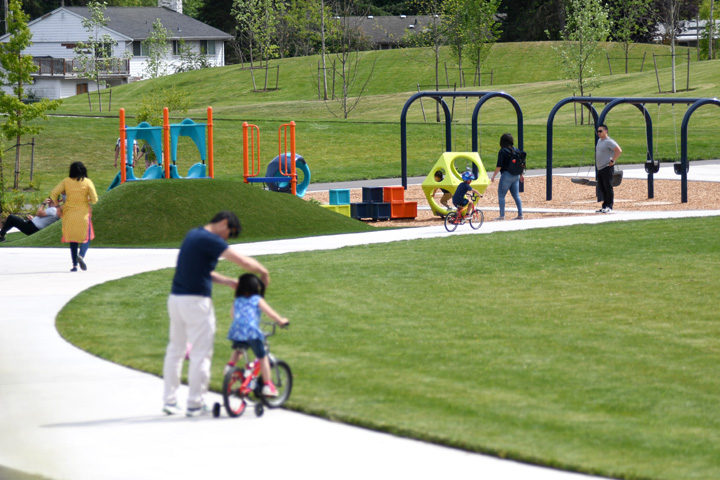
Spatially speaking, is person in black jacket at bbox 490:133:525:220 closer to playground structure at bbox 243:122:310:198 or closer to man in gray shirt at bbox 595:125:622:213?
man in gray shirt at bbox 595:125:622:213

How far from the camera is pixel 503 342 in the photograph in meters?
10.1

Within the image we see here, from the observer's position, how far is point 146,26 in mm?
90688

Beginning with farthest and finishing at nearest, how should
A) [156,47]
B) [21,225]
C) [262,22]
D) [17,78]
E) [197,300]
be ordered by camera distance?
[156,47], [262,22], [17,78], [21,225], [197,300]

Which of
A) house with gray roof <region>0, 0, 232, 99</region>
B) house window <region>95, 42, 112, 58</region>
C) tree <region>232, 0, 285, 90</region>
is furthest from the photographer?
house with gray roof <region>0, 0, 232, 99</region>

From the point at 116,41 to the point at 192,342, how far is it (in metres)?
79.1

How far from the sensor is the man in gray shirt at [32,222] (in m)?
20.4

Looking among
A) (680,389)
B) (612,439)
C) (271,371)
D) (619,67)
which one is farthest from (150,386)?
(619,67)

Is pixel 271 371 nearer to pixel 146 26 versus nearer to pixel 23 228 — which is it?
pixel 23 228

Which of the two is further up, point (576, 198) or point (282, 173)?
point (282, 173)

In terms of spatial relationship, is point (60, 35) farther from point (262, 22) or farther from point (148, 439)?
point (148, 439)

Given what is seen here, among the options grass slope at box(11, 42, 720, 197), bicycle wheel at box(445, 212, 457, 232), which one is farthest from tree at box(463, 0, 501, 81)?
bicycle wheel at box(445, 212, 457, 232)

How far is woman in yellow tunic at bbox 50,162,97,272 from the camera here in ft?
47.8

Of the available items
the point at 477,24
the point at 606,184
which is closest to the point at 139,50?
the point at 477,24

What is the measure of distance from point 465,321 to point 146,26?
8433 cm
